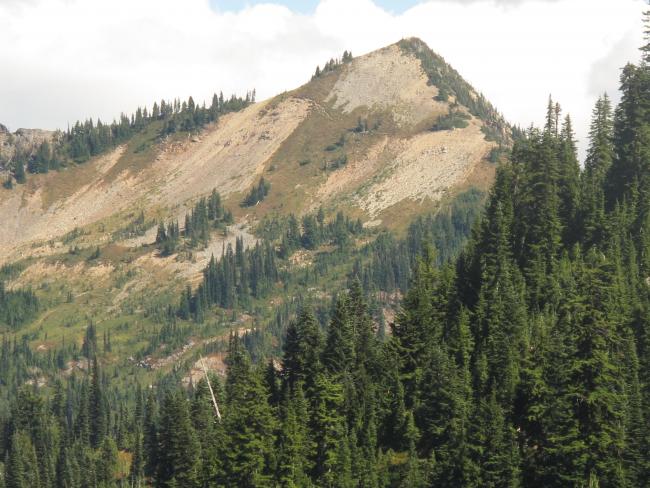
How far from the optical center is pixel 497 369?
10462cm

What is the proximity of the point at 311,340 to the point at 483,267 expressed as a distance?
25492 millimetres

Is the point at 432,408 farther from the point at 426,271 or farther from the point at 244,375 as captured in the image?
the point at 426,271

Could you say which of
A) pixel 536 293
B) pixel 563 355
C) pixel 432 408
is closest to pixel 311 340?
pixel 432 408

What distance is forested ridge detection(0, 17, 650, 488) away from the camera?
8706cm

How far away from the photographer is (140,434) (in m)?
186

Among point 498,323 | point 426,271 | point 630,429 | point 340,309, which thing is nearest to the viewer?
point 630,429

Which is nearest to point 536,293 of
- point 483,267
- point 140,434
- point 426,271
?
point 483,267

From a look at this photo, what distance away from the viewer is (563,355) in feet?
290

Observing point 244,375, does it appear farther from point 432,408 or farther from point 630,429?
point 630,429

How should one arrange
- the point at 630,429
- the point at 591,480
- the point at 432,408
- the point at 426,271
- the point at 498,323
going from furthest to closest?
the point at 426,271 → the point at 498,323 → the point at 432,408 → the point at 630,429 → the point at 591,480

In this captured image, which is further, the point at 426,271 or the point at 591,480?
the point at 426,271

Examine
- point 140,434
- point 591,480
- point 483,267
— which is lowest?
point 140,434

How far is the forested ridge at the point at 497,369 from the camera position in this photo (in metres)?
87.1

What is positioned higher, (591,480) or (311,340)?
(311,340)
